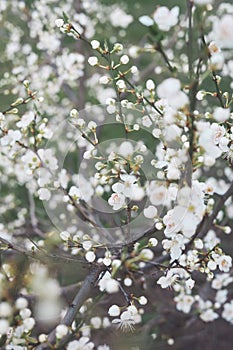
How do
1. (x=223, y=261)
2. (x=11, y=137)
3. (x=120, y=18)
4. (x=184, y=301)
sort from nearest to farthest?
(x=223, y=261) < (x=11, y=137) < (x=184, y=301) < (x=120, y=18)

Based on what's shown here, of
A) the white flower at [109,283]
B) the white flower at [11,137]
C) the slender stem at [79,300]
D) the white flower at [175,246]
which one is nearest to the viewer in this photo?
the white flower at [109,283]

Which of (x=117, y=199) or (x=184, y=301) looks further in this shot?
(x=184, y=301)

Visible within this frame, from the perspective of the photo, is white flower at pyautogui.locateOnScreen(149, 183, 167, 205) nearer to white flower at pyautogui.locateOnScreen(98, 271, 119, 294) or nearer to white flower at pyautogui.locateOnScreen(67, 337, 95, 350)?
white flower at pyautogui.locateOnScreen(98, 271, 119, 294)

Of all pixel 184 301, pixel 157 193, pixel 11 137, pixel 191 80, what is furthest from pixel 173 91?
pixel 184 301

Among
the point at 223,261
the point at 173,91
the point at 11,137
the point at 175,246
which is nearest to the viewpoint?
the point at 173,91

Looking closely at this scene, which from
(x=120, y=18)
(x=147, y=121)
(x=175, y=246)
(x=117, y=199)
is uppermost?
(x=120, y=18)

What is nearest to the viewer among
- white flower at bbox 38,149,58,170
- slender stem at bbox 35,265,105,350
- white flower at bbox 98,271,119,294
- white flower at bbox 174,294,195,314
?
white flower at bbox 98,271,119,294

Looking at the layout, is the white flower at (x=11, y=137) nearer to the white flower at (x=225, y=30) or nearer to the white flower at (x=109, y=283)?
the white flower at (x=109, y=283)

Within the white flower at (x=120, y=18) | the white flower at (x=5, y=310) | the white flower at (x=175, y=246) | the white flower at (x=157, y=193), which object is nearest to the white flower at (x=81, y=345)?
the white flower at (x=5, y=310)

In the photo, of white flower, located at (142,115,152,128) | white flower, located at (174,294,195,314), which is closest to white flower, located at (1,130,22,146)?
white flower, located at (142,115,152,128)

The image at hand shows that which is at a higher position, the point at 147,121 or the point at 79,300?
the point at 147,121

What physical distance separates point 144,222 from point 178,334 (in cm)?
75

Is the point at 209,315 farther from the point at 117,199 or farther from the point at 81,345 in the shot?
the point at 117,199

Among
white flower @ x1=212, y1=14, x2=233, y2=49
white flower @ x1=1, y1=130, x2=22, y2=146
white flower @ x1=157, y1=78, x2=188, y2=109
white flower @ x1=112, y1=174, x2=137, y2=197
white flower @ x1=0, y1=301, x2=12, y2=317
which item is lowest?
white flower @ x1=0, y1=301, x2=12, y2=317
